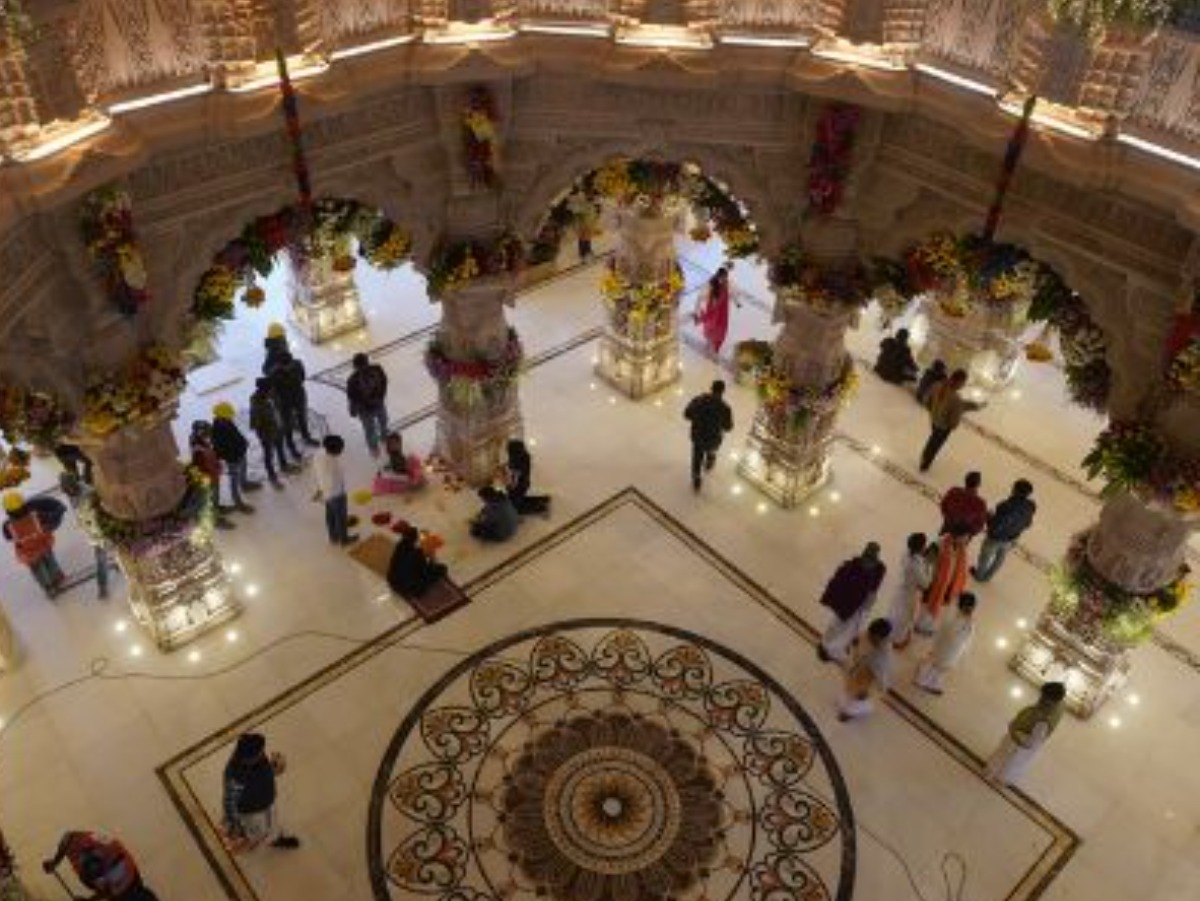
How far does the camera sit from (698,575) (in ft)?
31.0

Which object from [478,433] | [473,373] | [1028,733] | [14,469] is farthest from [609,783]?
[14,469]

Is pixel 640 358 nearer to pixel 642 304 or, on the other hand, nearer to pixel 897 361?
pixel 642 304

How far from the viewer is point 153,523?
7.91m

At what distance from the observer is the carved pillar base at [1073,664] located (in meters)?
8.25

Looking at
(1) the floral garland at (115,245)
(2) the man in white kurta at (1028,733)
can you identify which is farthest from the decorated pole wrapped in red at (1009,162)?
(1) the floral garland at (115,245)

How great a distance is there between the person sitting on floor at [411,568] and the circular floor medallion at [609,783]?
0.85 meters

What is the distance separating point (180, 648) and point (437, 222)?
3987mm

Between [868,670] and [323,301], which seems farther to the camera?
[323,301]

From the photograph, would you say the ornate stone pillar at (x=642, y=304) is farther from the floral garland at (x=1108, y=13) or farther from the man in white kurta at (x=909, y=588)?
the floral garland at (x=1108, y=13)

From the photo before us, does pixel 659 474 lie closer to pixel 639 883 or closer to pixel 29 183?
pixel 639 883

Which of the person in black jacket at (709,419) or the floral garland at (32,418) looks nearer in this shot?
the floral garland at (32,418)

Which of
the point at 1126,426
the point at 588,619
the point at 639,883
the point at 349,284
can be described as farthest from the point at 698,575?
the point at 349,284

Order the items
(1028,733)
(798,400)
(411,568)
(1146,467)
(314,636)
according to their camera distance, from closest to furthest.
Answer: (1146,467), (1028,733), (314,636), (411,568), (798,400)

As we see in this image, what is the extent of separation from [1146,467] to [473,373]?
527cm
